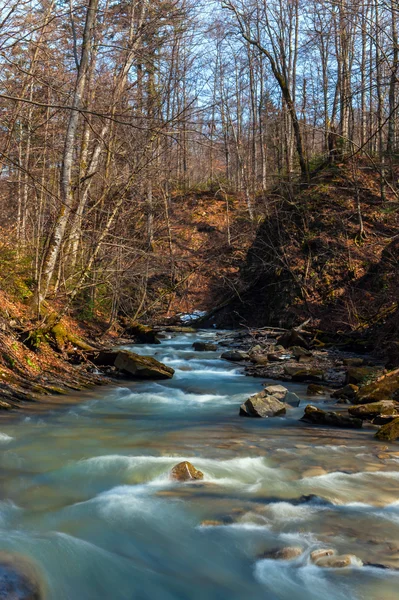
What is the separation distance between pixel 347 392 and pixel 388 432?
2288mm

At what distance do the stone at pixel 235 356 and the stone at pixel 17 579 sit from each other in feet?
30.0

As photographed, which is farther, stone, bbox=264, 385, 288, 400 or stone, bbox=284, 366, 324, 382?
stone, bbox=284, 366, 324, 382

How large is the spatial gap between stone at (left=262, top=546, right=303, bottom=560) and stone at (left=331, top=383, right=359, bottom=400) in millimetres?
5115

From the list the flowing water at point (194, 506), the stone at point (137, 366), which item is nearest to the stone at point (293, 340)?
the stone at point (137, 366)

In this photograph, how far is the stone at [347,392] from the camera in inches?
337

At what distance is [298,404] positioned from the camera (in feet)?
27.4

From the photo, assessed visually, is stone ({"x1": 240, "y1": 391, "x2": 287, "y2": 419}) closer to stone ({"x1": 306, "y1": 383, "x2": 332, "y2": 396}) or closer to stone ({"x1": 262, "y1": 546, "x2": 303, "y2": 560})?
stone ({"x1": 306, "y1": 383, "x2": 332, "y2": 396})

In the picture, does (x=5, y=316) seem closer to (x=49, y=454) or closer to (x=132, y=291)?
(x=49, y=454)

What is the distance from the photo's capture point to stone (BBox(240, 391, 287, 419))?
25.7 ft

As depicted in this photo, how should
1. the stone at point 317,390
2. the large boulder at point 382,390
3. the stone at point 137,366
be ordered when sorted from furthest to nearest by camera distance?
the stone at point 137,366 < the stone at point 317,390 < the large boulder at point 382,390

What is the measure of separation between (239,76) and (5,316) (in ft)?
84.2

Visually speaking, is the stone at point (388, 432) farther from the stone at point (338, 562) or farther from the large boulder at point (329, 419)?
the stone at point (338, 562)

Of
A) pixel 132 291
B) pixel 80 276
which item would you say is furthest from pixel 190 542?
pixel 132 291

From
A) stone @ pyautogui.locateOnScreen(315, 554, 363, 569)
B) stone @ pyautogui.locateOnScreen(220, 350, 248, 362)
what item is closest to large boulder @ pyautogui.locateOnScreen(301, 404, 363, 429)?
stone @ pyautogui.locateOnScreen(315, 554, 363, 569)
